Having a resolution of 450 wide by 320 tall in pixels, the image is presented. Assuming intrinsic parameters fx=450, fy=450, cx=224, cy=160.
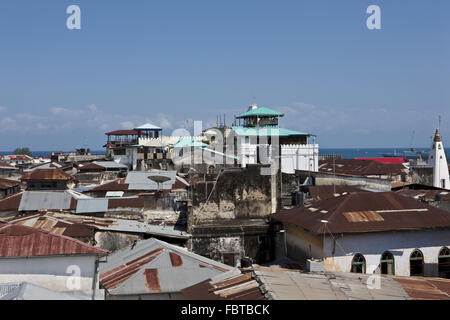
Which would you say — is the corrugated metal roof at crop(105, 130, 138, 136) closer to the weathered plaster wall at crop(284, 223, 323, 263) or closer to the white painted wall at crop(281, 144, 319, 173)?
the white painted wall at crop(281, 144, 319, 173)

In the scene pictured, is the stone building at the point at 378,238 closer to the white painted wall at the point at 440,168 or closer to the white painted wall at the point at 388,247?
the white painted wall at the point at 388,247

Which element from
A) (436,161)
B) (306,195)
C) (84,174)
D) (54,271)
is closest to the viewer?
(54,271)

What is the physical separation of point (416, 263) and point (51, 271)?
13885 mm

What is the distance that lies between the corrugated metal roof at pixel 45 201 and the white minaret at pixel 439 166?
35952 mm

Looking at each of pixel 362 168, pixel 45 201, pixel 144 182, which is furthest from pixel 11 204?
pixel 362 168

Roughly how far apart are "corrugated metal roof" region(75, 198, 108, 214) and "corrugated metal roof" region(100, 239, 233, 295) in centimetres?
938

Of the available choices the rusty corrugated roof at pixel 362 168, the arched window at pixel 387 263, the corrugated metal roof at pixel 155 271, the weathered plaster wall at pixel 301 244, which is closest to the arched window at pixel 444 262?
the arched window at pixel 387 263

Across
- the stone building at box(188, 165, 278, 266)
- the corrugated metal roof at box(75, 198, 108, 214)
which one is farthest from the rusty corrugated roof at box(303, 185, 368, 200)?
the corrugated metal roof at box(75, 198, 108, 214)

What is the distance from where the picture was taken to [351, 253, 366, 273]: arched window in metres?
17.6

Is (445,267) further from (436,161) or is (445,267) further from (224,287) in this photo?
(436,161)

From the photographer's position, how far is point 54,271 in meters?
14.5

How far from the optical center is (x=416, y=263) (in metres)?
18.2
